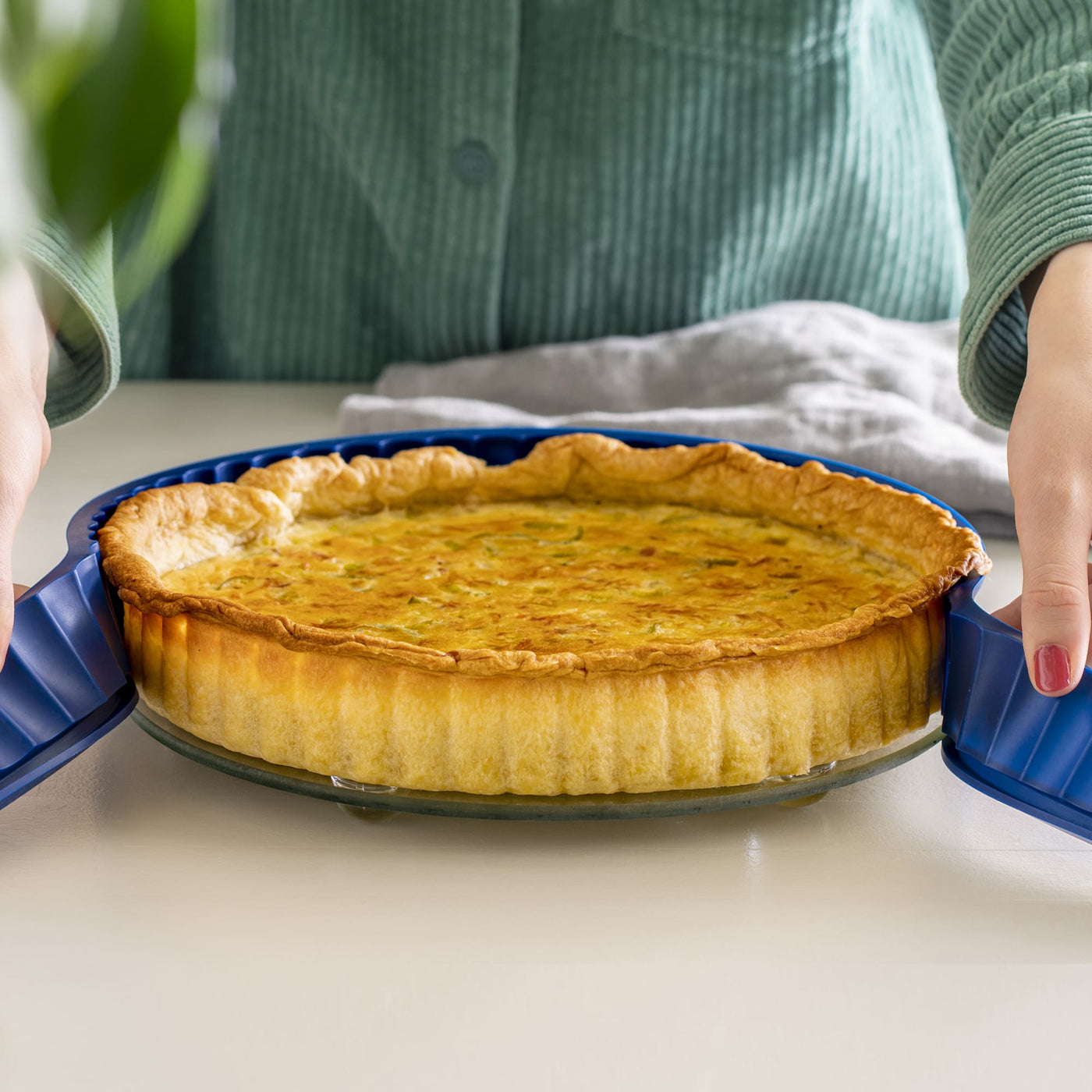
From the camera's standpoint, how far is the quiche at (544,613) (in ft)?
2.71

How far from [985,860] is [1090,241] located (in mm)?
598

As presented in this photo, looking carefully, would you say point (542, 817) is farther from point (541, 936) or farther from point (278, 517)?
point (278, 517)

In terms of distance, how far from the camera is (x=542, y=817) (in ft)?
2.68

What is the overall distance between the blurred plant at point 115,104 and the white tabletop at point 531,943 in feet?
1.83

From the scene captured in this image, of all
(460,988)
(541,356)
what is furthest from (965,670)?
(541,356)

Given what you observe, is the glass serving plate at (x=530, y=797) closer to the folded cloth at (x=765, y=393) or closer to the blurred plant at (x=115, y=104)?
the blurred plant at (x=115, y=104)

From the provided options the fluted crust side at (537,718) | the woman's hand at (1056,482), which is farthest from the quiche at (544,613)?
the woman's hand at (1056,482)

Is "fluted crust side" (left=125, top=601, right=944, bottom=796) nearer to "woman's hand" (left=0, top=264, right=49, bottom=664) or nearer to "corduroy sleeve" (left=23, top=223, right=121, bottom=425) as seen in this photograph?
"woman's hand" (left=0, top=264, right=49, bottom=664)

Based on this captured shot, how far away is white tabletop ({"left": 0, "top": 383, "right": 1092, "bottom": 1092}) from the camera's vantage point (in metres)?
0.65

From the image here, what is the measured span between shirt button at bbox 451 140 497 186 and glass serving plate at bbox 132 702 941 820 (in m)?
1.46

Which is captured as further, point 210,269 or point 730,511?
point 210,269

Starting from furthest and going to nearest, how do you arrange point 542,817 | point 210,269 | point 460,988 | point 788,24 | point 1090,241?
point 210,269
point 788,24
point 1090,241
point 542,817
point 460,988

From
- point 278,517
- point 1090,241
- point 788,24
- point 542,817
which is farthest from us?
point 788,24

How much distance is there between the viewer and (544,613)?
106 centimetres
